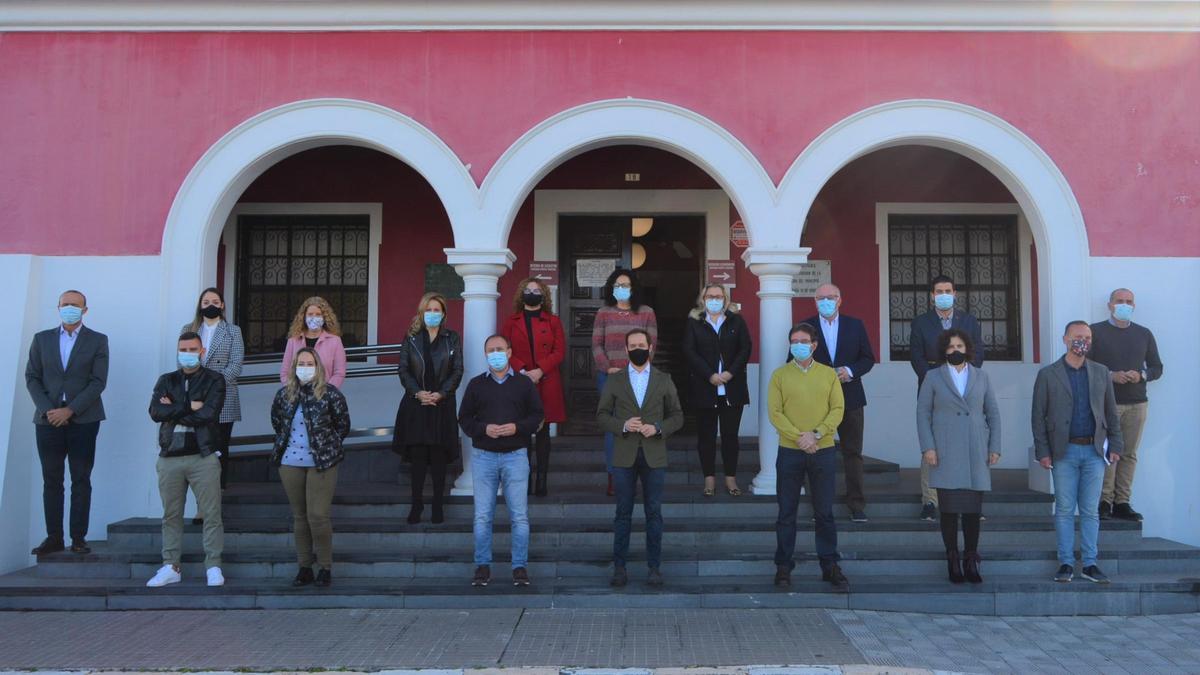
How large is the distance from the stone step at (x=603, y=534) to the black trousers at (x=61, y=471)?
1.11 feet

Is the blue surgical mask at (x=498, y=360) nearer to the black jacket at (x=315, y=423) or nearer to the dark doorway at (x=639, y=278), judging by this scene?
the black jacket at (x=315, y=423)

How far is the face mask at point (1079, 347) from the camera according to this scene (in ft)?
18.6

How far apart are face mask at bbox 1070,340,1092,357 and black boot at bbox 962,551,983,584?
1.63 m

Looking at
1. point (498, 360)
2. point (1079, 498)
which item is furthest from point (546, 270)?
point (1079, 498)

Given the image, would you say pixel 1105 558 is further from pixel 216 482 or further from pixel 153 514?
pixel 153 514

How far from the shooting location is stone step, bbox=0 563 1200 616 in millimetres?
5422

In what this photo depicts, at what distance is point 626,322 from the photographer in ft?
21.5

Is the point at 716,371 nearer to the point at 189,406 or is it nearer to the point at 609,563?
the point at 609,563

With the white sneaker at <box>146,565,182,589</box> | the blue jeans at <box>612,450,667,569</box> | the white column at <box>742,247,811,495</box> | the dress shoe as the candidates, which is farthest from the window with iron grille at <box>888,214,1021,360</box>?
the dress shoe

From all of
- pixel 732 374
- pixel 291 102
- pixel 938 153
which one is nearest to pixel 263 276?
pixel 291 102

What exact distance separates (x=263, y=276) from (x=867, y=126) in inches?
265

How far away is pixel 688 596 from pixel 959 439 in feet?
7.14

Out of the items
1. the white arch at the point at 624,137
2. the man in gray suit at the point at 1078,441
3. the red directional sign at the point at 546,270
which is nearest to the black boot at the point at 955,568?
the man in gray suit at the point at 1078,441

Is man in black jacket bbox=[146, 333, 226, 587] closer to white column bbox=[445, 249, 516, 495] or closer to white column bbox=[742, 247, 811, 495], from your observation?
white column bbox=[445, 249, 516, 495]
